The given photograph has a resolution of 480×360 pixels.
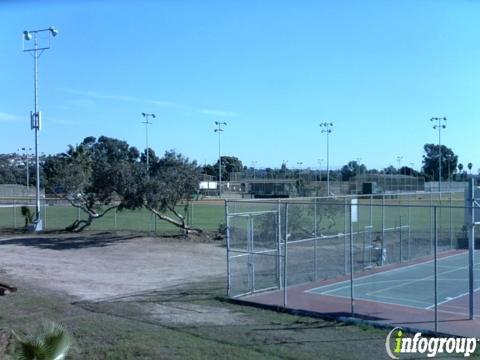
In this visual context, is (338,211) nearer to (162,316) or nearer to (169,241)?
(169,241)

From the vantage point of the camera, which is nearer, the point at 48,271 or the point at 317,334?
the point at 317,334

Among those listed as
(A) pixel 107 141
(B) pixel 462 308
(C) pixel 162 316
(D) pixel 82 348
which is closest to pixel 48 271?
(C) pixel 162 316

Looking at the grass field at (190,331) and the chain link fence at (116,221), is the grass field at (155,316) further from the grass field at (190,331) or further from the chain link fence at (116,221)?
the chain link fence at (116,221)

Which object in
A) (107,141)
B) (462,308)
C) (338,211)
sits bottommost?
(462,308)

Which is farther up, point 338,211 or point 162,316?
point 338,211

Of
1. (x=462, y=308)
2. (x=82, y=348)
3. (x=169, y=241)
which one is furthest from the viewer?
(x=169, y=241)

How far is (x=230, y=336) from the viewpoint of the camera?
12234mm

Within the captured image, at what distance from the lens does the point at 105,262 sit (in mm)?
24891

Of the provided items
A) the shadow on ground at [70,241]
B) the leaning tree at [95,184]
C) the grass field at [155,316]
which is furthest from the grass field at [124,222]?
the grass field at [155,316]

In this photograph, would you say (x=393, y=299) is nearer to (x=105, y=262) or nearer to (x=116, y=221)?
(x=105, y=262)

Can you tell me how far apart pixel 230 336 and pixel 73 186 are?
2727 centimetres

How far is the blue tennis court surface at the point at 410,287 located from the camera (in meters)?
16.9

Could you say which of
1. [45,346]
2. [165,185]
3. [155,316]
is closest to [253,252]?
[155,316]

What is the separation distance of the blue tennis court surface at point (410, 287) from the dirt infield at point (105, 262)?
522 centimetres
